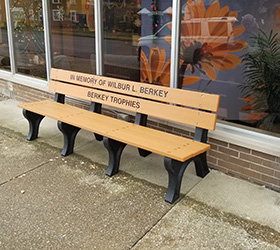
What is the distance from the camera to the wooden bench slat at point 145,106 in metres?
3.22

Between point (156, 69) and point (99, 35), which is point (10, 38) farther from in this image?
point (156, 69)

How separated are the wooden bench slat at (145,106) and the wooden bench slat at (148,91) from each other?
62 mm

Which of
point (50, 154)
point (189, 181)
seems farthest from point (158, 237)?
point (50, 154)

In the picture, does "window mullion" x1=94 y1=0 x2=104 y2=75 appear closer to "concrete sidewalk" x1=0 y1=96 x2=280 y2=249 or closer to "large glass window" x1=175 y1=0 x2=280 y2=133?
"large glass window" x1=175 y1=0 x2=280 y2=133

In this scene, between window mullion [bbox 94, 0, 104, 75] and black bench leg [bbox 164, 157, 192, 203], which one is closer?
black bench leg [bbox 164, 157, 192, 203]

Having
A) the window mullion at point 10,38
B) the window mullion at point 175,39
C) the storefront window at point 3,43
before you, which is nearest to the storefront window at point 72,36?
the window mullion at point 10,38

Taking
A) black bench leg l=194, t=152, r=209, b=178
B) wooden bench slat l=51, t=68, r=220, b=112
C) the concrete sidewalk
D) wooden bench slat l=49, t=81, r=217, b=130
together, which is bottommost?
the concrete sidewalk

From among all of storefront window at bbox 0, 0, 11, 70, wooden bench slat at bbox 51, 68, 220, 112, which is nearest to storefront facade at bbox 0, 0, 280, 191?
storefront window at bbox 0, 0, 11, 70

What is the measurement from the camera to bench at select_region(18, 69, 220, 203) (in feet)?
9.94

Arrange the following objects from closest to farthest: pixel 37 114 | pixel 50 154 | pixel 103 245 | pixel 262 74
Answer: pixel 103 245 → pixel 262 74 → pixel 50 154 → pixel 37 114

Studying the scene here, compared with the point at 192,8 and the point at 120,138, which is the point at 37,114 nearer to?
the point at 120,138

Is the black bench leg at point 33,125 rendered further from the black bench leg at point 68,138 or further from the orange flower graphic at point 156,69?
the orange flower graphic at point 156,69

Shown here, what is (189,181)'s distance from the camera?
340cm

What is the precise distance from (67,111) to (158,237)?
2139 millimetres
